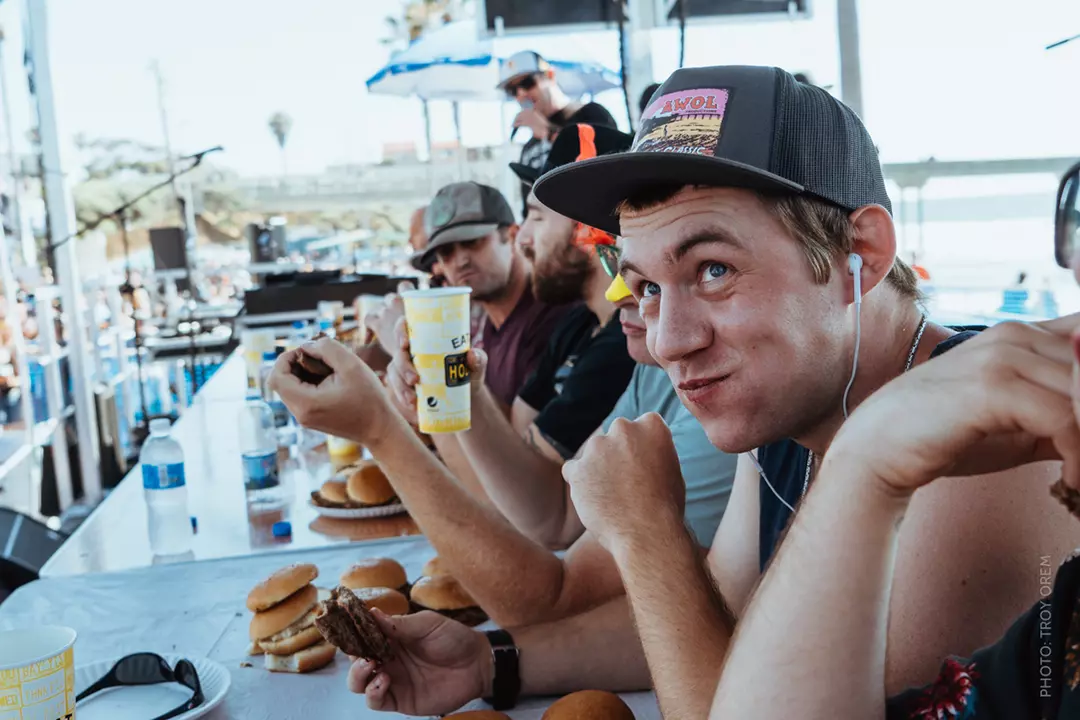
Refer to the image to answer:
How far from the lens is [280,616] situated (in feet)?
5.45

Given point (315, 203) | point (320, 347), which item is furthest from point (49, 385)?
point (315, 203)

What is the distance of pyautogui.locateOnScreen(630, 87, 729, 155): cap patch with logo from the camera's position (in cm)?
117

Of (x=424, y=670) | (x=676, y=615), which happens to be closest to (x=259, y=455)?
(x=424, y=670)

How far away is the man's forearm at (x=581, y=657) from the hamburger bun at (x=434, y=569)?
0.31 metres

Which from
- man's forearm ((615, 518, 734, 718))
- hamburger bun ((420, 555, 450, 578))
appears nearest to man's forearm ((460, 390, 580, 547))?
hamburger bun ((420, 555, 450, 578))

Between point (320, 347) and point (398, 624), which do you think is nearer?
point (398, 624)

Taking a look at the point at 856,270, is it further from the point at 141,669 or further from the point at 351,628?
the point at 141,669

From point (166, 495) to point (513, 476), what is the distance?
0.87m

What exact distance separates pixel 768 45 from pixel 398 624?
419 cm

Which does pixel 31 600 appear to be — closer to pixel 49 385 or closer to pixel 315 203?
pixel 49 385

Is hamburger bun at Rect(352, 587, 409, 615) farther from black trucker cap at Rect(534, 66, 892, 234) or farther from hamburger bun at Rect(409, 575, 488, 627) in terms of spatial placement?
black trucker cap at Rect(534, 66, 892, 234)

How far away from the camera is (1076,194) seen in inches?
42.1

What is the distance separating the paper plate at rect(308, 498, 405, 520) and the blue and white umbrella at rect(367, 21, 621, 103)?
624 cm

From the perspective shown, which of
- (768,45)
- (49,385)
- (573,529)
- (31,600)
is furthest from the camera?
(49,385)
